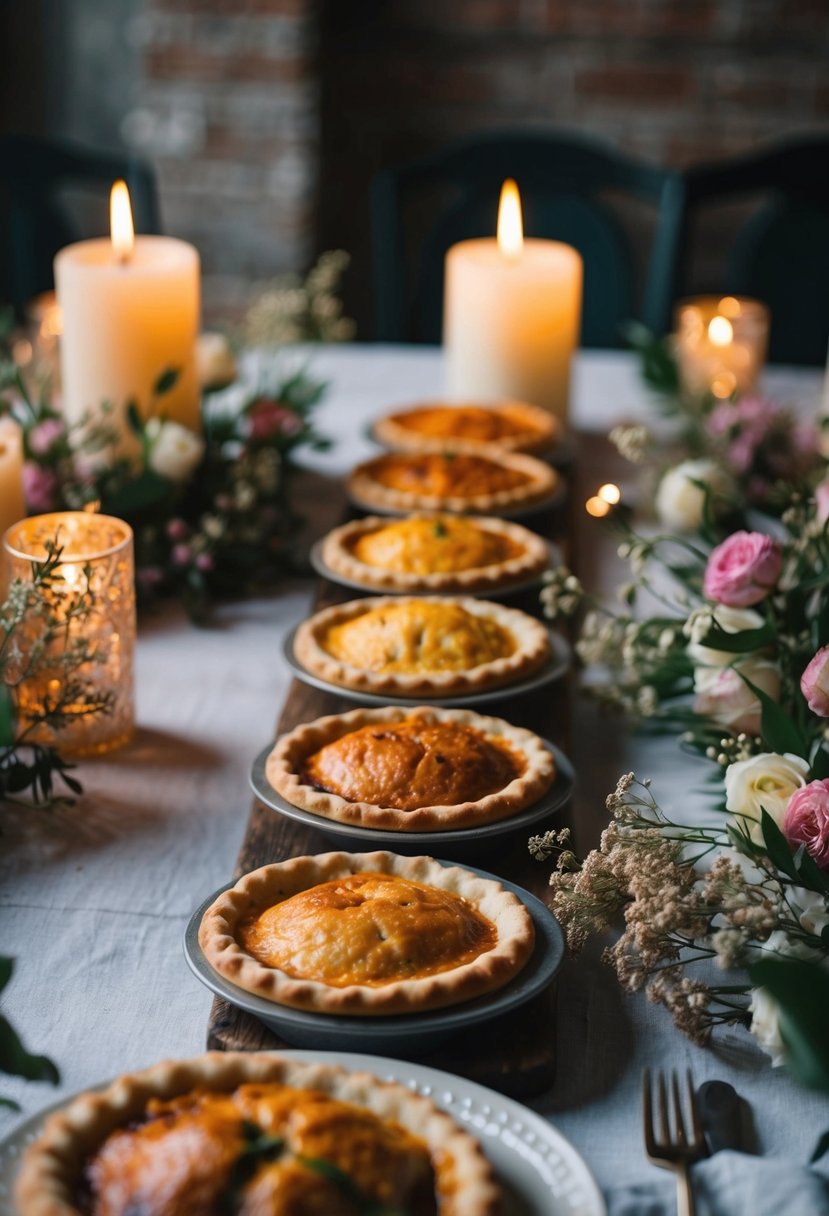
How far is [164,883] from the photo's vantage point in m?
1.25

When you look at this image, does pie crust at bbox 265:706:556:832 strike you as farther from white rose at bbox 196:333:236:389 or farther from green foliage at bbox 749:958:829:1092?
white rose at bbox 196:333:236:389

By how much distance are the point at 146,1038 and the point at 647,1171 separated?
1.23ft

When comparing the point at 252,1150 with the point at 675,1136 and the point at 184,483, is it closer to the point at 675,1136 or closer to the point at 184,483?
the point at 675,1136

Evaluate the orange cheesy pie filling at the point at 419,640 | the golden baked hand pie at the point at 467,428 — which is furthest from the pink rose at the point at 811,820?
the golden baked hand pie at the point at 467,428

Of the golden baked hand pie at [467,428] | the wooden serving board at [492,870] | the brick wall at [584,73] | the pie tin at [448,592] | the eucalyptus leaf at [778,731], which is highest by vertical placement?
the brick wall at [584,73]

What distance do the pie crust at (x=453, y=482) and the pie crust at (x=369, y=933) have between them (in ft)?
2.81

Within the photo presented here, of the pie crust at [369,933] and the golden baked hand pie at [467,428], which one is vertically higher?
the golden baked hand pie at [467,428]

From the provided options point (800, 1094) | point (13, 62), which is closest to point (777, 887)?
point (800, 1094)

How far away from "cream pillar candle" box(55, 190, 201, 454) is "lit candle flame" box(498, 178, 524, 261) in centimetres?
60

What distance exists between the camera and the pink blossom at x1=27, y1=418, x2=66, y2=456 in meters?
1.72

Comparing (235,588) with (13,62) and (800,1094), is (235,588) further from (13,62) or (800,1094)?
(13,62)

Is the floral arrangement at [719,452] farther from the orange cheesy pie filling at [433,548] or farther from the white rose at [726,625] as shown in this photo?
the white rose at [726,625]

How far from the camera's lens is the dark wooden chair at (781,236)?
295cm

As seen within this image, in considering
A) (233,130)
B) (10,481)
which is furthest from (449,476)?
(233,130)
